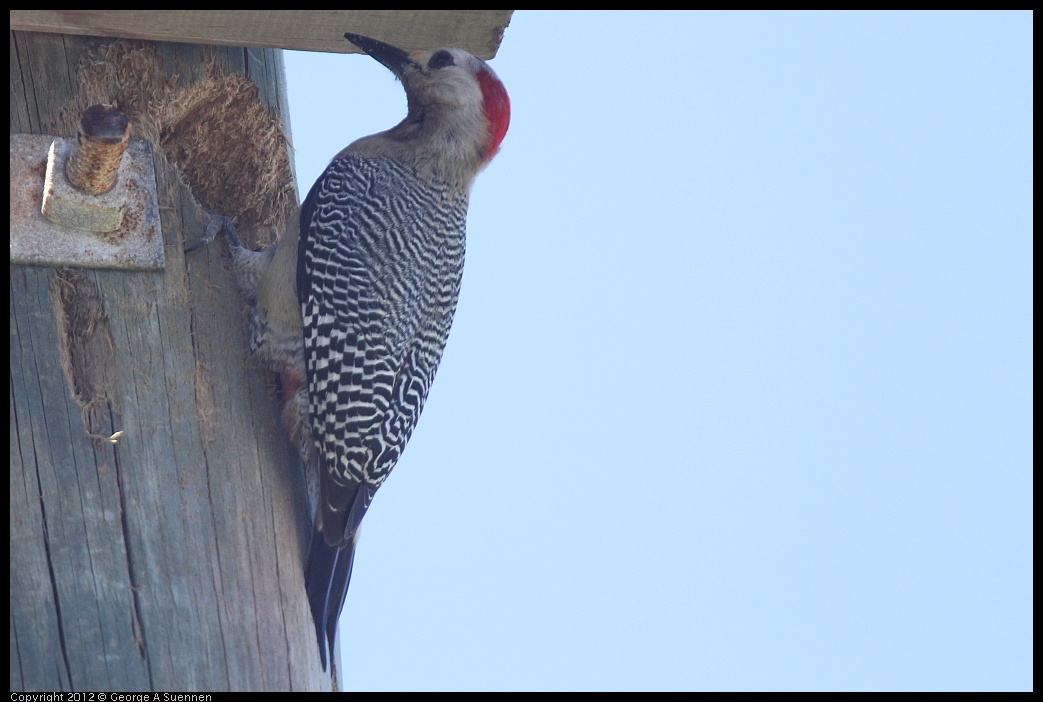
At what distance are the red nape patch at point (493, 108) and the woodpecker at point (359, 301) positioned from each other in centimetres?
4

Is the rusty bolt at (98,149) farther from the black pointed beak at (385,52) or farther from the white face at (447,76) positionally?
the white face at (447,76)

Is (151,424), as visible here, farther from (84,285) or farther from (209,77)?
(209,77)

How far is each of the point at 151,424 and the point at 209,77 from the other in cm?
130

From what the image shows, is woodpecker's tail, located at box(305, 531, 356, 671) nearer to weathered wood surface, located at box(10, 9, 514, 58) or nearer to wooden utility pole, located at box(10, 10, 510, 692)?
wooden utility pole, located at box(10, 10, 510, 692)

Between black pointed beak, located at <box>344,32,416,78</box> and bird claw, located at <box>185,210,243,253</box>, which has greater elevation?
black pointed beak, located at <box>344,32,416,78</box>

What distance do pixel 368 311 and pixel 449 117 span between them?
1.15 m

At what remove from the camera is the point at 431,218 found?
427 centimetres

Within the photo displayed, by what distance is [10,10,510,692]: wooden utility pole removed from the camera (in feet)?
9.64

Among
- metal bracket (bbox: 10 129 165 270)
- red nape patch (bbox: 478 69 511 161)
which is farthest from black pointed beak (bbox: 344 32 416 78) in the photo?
metal bracket (bbox: 10 129 165 270)

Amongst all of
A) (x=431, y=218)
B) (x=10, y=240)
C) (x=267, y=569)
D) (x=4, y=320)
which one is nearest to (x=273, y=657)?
(x=267, y=569)

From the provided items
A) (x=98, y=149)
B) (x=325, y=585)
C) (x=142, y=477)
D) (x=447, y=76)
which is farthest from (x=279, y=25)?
(x=325, y=585)

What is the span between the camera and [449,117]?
15.2ft

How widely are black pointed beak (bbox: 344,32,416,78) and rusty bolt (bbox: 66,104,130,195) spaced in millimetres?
978

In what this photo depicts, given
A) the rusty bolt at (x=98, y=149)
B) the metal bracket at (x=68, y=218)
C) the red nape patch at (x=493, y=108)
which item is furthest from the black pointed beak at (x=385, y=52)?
the rusty bolt at (x=98, y=149)
